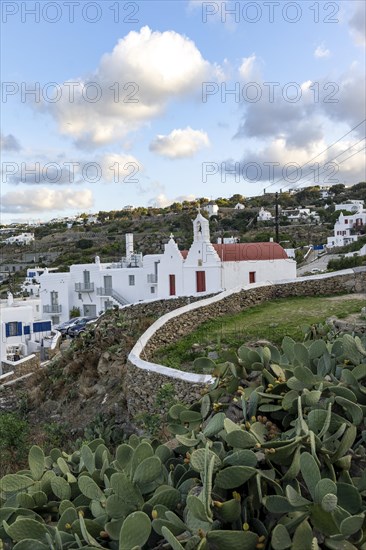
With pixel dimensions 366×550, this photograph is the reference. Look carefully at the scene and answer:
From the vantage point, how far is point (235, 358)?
3338 mm

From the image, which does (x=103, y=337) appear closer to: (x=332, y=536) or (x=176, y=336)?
(x=176, y=336)

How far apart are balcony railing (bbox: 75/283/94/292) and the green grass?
57.0 feet

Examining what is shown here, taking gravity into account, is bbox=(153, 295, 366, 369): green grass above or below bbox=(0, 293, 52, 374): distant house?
above

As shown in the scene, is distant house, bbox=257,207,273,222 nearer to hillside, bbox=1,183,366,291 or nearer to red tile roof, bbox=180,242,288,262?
hillside, bbox=1,183,366,291

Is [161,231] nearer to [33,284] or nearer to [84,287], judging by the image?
Result: [33,284]

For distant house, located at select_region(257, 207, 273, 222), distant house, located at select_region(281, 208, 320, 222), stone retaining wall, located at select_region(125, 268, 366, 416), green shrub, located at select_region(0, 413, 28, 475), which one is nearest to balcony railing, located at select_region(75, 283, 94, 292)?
stone retaining wall, located at select_region(125, 268, 366, 416)

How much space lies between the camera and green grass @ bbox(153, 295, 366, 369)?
9.44 m

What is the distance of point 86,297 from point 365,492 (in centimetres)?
2785

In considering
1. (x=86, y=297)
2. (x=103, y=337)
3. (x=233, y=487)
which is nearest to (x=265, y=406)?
(x=233, y=487)

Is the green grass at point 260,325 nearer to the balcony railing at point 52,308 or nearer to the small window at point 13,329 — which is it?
the small window at point 13,329

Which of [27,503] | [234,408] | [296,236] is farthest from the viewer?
[296,236]

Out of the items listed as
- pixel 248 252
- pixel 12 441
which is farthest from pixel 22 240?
pixel 12 441

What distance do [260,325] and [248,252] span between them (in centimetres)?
908

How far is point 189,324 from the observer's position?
38.0 feet
